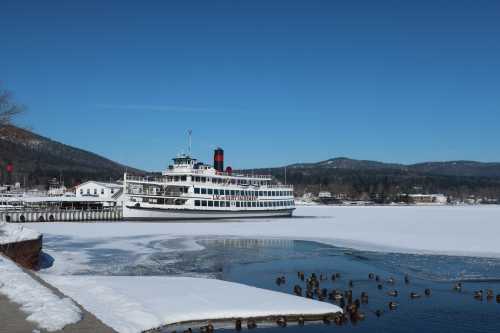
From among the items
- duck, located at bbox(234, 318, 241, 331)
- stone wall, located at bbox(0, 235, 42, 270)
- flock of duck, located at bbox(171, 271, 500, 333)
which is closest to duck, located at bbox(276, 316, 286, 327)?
flock of duck, located at bbox(171, 271, 500, 333)

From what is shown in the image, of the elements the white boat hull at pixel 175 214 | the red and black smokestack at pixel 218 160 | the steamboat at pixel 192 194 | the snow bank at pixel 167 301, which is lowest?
Answer: the snow bank at pixel 167 301

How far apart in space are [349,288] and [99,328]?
1161 centimetres

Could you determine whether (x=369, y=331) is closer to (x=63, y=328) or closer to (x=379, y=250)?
(x=63, y=328)

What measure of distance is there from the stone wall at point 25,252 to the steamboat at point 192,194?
36.1 m

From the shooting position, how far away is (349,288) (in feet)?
66.7

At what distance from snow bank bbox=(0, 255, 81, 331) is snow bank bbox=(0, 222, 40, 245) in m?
5.88

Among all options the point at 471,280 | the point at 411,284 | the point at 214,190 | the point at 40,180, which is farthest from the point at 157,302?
the point at 40,180

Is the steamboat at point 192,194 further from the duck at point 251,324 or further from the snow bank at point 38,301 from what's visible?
the duck at point 251,324

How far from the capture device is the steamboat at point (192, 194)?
6006 centimetres

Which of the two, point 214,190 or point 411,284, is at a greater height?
point 214,190

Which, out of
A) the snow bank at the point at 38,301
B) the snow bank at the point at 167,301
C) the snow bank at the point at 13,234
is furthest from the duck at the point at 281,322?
the snow bank at the point at 13,234

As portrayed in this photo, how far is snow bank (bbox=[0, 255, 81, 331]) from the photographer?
11.2 metres

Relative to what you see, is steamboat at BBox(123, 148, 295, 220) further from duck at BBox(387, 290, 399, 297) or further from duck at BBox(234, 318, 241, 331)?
duck at BBox(234, 318, 241, 331)

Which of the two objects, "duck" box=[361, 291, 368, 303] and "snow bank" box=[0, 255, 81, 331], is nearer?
"snow bank" box=[0, 255, 81, 331]
